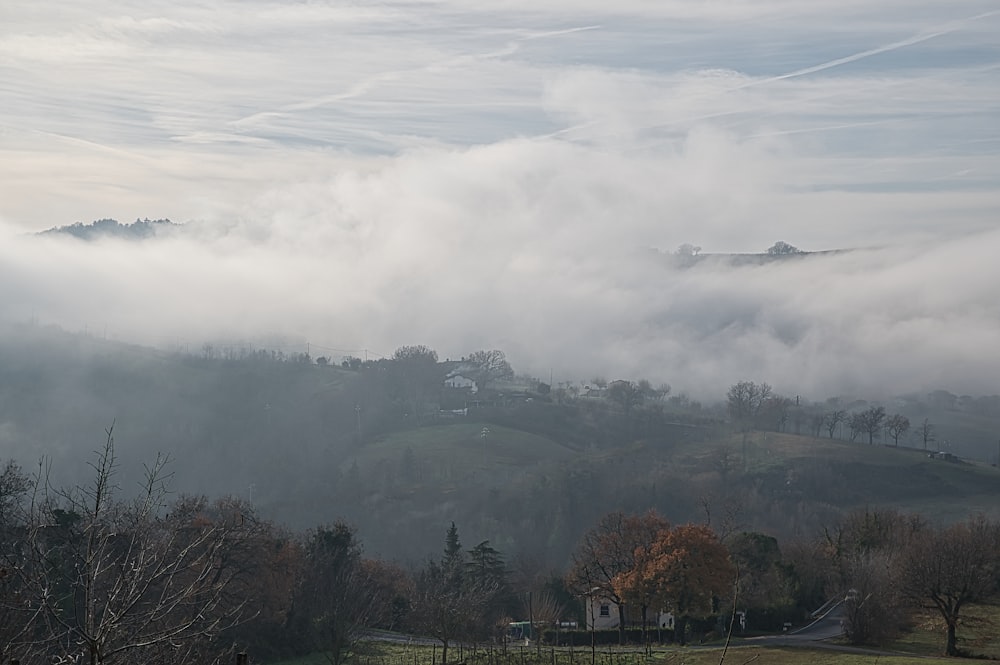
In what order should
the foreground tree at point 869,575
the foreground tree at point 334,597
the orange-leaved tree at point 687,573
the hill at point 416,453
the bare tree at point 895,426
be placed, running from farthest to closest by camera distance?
the bare tree at point 895,426 → the hill at point 416,453 → the orange-leaved tree at point 687,573 → the foreground tree at point 869,575 → the foreground tree at point 334,597

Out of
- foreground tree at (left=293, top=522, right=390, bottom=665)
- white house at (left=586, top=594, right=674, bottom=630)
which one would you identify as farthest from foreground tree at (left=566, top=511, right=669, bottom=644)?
foreground tree at (left=293, top=522, right=390, bottom=665)

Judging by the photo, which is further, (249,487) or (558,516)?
(249,487)

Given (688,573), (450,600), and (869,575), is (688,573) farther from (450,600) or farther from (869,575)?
(450,600)

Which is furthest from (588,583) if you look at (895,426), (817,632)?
(895,426)

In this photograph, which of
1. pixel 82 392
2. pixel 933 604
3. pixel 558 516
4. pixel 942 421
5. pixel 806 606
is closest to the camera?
pixel 933 604

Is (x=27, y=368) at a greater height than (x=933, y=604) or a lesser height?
greater

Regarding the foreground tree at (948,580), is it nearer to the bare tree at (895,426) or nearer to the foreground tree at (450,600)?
the foreground tree at (450,600)

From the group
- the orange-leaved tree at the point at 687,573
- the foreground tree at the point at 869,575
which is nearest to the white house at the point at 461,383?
the foreground tree at the point at 869,575

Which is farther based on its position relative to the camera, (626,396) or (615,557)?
(626,396)

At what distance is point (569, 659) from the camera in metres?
41.3

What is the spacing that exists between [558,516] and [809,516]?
2662 cm

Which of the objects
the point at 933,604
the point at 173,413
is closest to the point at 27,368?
the point at 173,413

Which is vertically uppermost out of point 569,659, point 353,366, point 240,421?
point 353,366

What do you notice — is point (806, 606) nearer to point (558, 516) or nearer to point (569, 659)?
point (569, 659)
